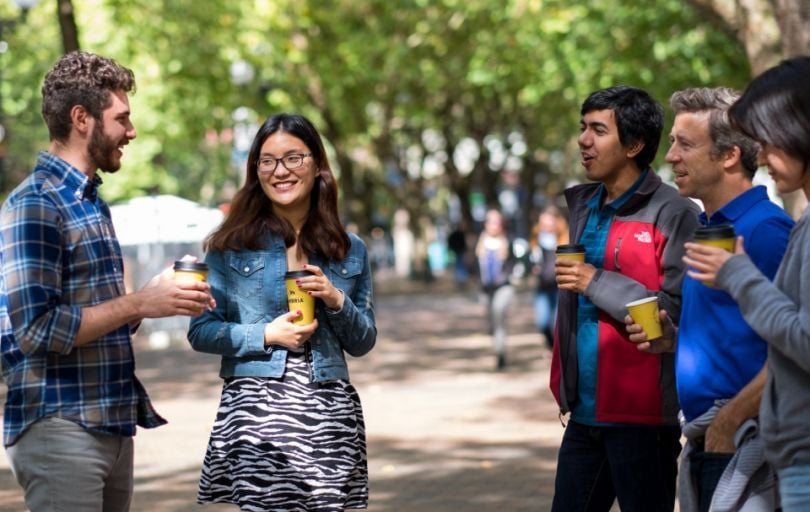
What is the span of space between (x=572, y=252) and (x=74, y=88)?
159cm

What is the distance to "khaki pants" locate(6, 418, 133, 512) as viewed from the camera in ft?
13.1

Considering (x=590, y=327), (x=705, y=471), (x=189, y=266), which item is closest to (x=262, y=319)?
(x=189, y=266)

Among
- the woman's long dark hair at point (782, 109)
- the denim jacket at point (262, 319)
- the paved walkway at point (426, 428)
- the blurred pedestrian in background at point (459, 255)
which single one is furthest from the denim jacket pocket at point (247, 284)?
the blurred pedestrian in background at point (459, 255)

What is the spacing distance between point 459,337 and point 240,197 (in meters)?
17.2

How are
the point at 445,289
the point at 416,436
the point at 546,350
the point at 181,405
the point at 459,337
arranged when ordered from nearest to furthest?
the point at 416,436, the point at 181,405, the point at 546,350, the point at 459,337, the point at 445,289

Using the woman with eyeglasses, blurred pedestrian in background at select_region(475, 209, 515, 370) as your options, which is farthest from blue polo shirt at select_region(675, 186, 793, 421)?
blurred pedestrian in background at select_region(475, 209, 515, 370)

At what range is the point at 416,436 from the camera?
1109 cm

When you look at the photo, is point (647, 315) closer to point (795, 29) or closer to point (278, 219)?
point (278, 219)

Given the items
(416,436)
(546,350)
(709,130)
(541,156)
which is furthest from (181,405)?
(541,156)

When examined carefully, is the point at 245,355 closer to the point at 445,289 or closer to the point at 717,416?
the point at 717,416

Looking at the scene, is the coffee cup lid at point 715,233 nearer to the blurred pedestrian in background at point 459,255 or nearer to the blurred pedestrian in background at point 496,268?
the blurred pedestrian in background at point 496,268

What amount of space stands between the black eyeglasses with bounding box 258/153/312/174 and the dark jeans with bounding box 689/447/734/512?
1582mm

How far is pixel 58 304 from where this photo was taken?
3.98 metres

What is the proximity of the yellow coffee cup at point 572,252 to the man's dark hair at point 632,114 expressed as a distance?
0.41m
